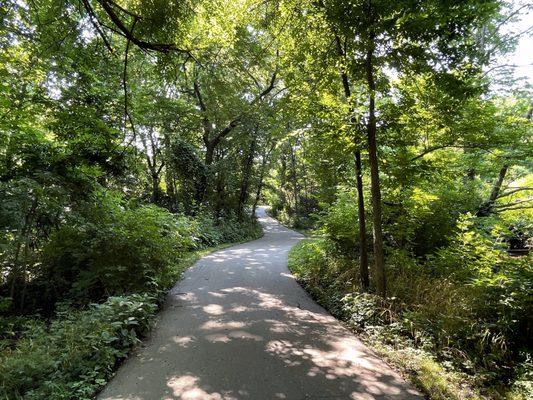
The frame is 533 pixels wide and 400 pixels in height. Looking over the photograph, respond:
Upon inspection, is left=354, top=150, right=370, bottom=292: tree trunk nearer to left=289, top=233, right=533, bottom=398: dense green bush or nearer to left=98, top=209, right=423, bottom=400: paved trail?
left=289, top=233, right=533, bottom=398: dense green bush

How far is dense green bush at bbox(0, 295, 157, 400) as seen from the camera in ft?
10.9

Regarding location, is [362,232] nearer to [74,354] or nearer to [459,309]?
[459,309]

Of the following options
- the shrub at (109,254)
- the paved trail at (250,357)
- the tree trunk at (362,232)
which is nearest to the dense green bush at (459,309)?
the tree trunk at (362,232)

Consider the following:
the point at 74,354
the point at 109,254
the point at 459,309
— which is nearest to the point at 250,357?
the point at 74,354

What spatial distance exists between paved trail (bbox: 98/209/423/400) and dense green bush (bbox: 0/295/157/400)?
249mm

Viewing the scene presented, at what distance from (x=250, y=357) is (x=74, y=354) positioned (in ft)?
7.16

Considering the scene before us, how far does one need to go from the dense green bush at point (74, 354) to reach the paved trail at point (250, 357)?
249 mm

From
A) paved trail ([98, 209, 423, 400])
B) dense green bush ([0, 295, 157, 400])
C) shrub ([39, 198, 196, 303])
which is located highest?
shrub ([39, 198, 196, 303])

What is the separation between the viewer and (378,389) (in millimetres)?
3793

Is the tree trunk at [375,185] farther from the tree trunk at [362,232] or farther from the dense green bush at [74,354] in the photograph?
the dense green bush at [74,354]

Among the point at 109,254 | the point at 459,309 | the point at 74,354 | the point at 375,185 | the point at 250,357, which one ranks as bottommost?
the point at 250,357

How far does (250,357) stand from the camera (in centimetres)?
455

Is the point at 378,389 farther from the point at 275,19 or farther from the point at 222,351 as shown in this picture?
the point at 275,19

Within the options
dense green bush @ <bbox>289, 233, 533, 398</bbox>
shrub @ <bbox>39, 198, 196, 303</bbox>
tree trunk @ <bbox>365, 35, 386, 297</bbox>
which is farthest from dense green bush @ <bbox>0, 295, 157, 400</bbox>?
tree trunk @ <bbox>365, 35, 386, 297</bbox>
